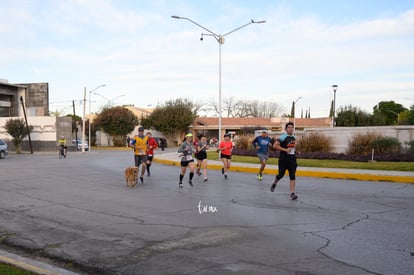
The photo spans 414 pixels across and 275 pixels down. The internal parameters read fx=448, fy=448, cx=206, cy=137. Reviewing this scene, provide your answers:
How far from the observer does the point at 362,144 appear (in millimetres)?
24312

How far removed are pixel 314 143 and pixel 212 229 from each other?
66.0 feet

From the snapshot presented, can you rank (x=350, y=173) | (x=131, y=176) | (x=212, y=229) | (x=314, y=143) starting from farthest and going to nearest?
(x=314, y=143), (x=350, y=173), (x=131, y=176), (x=212, y=229)

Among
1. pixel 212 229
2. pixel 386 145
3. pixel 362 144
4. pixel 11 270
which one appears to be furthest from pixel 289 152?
pixel 362 144

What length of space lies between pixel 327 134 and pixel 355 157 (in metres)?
4.23

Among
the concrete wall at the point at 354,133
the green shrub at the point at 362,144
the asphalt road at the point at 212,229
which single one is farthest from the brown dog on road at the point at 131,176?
the concrete wall at the point at 354,133

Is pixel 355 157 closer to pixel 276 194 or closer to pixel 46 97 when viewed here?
pixel 276 194

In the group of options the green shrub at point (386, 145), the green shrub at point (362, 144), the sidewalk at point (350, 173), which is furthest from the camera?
the green shrub at point (362, 144)

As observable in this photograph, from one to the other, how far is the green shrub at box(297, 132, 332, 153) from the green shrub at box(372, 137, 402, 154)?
3.04m

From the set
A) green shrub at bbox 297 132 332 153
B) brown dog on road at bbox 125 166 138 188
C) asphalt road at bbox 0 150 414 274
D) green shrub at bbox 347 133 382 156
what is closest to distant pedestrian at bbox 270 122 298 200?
asphalt road at bbox 0 150 414 274

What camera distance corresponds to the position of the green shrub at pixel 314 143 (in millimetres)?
26250

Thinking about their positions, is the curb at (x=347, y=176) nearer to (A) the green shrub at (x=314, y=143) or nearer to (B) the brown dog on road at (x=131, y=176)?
(B) the brown dog on road at (x=131, y=176)

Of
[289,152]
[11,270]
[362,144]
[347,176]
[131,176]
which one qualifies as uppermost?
[362,144]

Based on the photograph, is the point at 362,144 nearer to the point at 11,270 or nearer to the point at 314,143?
the point at 314,143

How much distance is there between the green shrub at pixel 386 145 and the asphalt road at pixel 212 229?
1127cm
